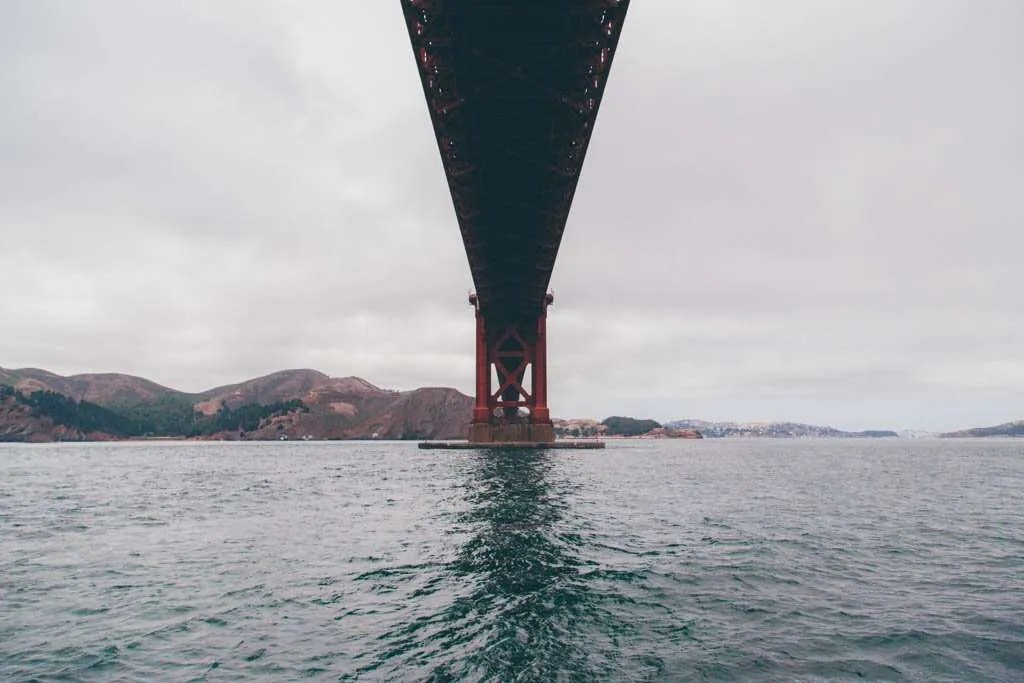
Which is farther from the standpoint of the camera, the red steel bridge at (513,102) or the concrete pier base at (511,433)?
the concrete pier base at (511,433)

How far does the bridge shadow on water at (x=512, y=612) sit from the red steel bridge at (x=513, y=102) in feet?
48.2

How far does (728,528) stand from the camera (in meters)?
15.6

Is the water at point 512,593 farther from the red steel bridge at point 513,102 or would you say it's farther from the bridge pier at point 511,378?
the bridge pier at point 511,378

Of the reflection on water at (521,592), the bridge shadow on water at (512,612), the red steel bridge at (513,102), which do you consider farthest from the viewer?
the red steel bridge at (513,102)

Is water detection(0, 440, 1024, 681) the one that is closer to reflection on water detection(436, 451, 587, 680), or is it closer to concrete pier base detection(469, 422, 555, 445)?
reflection on water detection(436, 451, 587, 680)

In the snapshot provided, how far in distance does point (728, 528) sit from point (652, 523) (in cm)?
191

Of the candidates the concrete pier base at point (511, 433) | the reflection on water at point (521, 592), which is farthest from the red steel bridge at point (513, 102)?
the concrete pier base at point (511, 433)

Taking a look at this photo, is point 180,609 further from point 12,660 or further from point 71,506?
point 71,506

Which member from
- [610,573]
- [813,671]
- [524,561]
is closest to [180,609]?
[524,561]

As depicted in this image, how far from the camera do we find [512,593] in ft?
30.0

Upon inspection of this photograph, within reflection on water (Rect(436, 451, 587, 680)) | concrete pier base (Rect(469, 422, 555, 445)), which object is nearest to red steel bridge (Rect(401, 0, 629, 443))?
reflection on water (Rect(436, 451, 587, 680))

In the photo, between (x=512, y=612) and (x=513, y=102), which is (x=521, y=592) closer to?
(x=512, y=612)

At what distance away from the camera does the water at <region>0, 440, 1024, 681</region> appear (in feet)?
21.6

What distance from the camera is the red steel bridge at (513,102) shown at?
18.8 meters
